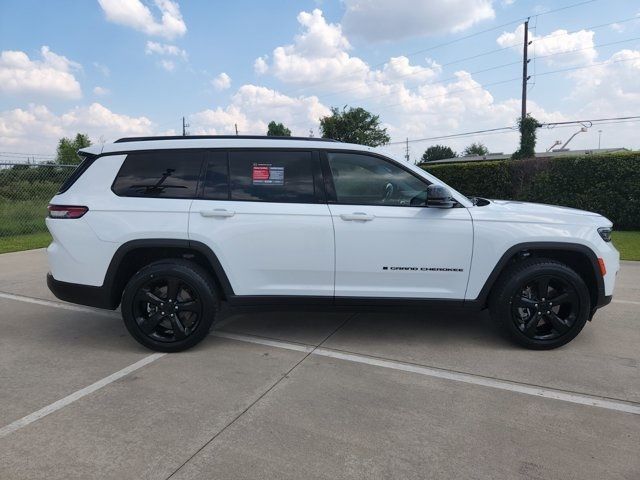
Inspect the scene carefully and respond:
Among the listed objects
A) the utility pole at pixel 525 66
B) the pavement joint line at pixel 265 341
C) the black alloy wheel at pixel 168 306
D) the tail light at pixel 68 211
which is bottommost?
the pavement joint line at pixel 265 341

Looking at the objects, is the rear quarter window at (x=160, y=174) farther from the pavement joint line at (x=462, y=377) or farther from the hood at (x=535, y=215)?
the hood at (x=535, y=215)

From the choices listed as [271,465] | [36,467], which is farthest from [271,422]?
[36,467]

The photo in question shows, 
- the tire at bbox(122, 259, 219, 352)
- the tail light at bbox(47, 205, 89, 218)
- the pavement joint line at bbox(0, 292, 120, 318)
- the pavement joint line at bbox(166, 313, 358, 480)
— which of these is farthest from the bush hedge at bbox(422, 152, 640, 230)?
the tail light at bbox(47, 205, 89, 218)

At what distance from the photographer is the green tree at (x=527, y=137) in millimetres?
19141

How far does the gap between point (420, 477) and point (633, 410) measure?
1.68m

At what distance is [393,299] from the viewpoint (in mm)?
3988

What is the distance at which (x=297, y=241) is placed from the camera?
3.92m

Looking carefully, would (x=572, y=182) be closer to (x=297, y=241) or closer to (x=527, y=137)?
(x=527, y=137)

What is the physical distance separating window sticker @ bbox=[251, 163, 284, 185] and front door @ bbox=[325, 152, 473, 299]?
41 cm

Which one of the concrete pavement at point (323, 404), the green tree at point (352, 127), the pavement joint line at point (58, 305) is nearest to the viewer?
the concrete pavement at point (323, 404)

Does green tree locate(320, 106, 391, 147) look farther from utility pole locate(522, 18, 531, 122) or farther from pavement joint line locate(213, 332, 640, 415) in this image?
pavement joint line locate(213, 332, 640, 415)

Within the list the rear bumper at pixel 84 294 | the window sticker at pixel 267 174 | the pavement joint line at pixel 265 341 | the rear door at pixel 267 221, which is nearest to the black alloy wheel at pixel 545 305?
the rear door at pixel 267 221

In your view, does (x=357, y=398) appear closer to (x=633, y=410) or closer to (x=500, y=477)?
(x=500, y=477)

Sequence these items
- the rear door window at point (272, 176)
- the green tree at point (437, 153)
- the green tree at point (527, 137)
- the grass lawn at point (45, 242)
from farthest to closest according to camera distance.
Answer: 1. the green tree at point (437, 153)
2. the green tree at point (527, 137)
3. the grass lawn at point (45, 242)
4. the rear door window at point (272, 176)
